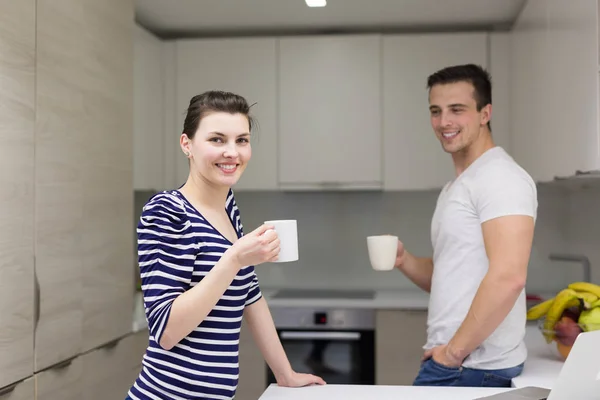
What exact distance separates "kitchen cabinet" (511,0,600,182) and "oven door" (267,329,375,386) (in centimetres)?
118

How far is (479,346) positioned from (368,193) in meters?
2.12

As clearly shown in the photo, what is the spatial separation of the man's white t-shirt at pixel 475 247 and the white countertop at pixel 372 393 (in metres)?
0.31

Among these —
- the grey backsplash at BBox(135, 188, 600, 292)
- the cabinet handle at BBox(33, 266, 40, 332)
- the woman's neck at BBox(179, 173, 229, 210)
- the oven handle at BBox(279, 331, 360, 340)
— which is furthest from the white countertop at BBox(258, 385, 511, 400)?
the grey backsplash at BBox(135, 188, 600, 292)

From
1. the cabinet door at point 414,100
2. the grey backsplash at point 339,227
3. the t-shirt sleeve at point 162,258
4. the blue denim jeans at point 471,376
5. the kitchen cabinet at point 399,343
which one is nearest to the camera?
the t-shirt sleeve at point 162,258

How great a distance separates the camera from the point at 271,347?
5.71 ft

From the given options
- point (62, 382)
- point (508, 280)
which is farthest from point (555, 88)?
point (62, 382)

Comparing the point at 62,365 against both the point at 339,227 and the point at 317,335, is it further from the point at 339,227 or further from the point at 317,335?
the point at 339,227

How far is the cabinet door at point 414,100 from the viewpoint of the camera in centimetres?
363

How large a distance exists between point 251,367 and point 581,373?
233cm

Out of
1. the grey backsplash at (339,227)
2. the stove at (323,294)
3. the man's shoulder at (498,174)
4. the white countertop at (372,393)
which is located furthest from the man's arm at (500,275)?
the grey backsplash at (339,227)

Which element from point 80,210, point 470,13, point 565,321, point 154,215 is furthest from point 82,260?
point 470,13

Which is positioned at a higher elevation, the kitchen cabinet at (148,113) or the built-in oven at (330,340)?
the kitchen cabinet at (148,113)

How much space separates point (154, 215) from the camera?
1.44m

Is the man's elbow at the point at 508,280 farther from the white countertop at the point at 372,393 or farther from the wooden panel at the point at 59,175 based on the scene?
the wooden panel at the point at 59,175
